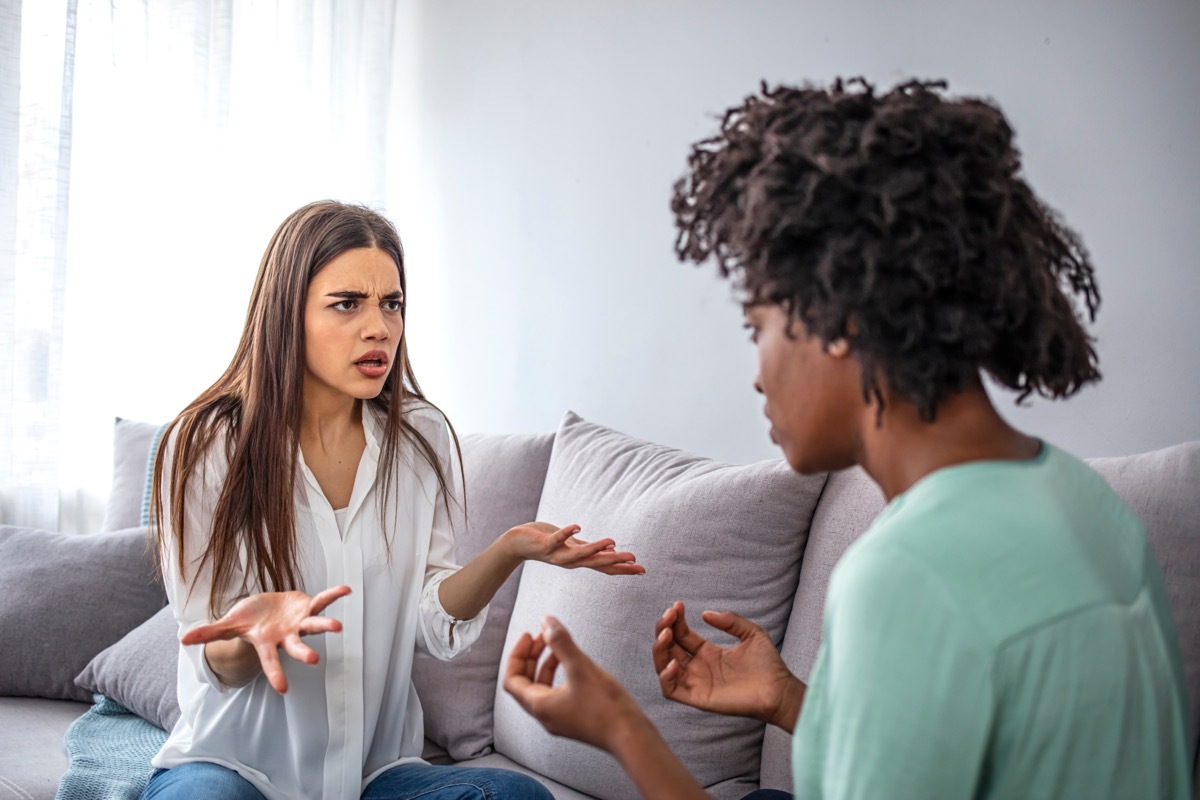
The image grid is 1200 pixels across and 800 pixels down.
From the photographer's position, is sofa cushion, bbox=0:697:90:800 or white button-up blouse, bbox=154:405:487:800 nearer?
white button-up blouse, bbox=154:405:487:800

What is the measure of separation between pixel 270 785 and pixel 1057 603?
1.11m

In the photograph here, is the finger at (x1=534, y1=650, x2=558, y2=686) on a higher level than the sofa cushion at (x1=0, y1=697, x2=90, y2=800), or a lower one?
higher

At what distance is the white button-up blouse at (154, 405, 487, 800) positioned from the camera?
137 centimetres

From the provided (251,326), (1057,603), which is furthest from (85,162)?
(1057,603)

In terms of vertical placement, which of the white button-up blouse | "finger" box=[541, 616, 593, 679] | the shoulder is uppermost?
the shoulder

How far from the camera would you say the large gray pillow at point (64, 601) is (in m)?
1.90

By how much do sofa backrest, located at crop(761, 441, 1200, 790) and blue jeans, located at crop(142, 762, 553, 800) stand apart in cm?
36

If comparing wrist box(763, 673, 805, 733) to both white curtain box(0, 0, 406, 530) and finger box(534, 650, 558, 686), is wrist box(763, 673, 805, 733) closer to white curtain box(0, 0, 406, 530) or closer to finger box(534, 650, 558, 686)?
finger box(534, 650, 558, 686)

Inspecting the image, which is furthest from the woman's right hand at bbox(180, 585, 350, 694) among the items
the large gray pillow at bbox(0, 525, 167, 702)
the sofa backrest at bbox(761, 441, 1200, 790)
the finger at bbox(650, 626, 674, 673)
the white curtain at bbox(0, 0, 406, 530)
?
the white curtain at bbox(0, 0, 406, 530)

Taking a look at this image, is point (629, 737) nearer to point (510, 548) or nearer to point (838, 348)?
point (838, 348)

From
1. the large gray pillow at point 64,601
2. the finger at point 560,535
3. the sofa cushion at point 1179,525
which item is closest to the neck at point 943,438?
the sofa cushion at point 1179,525

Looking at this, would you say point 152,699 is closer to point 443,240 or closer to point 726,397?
point 726,397

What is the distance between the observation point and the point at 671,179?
6.98 feet

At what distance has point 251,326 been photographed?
4.86 ft
